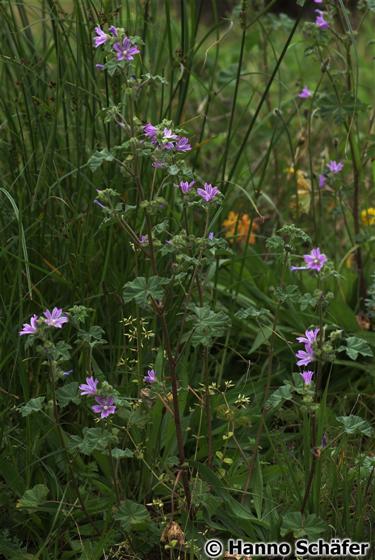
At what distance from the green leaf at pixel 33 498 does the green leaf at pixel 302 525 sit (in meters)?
0.49

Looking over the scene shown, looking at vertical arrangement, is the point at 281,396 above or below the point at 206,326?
below

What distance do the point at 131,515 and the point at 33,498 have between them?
0.21 m

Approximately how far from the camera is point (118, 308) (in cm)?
235

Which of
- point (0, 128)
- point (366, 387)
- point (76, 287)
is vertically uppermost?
point (0, 128)

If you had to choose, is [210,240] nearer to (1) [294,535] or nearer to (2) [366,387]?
(1) [294,535]

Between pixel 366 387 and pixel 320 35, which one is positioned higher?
pixel 320 35

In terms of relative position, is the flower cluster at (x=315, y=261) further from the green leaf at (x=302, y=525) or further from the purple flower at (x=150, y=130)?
the green leaf at (x=302, y=525)

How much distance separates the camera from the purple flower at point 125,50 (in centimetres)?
172

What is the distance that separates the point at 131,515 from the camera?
1836 mm

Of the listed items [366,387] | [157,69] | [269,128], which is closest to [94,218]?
[157,69]

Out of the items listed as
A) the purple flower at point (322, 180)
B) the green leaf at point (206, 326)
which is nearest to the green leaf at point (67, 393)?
the green leaf at point (206, 326)

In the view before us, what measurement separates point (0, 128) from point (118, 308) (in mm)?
578

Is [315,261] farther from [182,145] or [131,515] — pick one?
[131,515]

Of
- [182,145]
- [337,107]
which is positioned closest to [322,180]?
[337,107]
